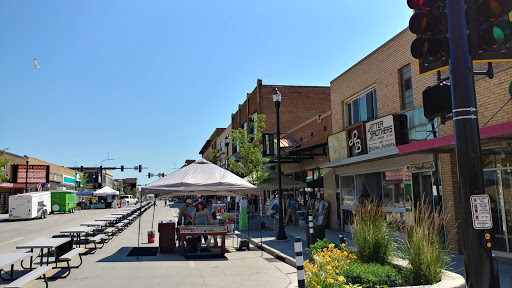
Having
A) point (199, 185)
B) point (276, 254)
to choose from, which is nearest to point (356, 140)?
point (276, 254)

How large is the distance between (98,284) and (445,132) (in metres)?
9.91

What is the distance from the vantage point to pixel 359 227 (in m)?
7.33

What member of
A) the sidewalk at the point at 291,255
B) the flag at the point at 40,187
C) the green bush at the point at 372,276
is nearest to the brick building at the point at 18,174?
the flag at the point at 40,187

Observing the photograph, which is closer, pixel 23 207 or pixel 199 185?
pixel 199 185

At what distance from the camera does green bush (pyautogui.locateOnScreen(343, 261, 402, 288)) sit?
19.2ft

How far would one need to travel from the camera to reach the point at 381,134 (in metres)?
14.6

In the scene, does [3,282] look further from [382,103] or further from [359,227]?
[382,103]

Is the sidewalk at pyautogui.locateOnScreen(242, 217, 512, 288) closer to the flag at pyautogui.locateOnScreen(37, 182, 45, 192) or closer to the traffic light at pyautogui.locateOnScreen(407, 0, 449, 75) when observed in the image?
the traffic light at pyautogui.locateOnScreen(407, 0, 449, 75)

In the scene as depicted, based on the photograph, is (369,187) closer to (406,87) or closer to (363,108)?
(363,108)

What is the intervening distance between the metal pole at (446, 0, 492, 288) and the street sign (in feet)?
0.13

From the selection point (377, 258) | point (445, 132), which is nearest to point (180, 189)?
point (377, 258)

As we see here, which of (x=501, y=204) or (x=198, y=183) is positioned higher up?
(x=198, y=183)

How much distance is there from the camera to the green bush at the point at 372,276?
586 centimetres

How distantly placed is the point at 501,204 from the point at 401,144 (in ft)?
12.9
